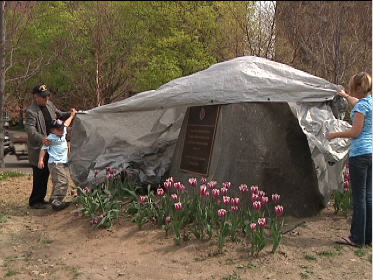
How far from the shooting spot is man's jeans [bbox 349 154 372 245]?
15.1 feet

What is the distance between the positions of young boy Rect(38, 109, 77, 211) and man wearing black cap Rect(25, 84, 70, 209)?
14 centimetres

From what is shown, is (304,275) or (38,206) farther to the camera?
(38,206)

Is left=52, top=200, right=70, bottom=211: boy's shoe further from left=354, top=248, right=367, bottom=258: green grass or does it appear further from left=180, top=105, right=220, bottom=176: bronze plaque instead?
left=354, top=248, right=367, bottom=258: green grass

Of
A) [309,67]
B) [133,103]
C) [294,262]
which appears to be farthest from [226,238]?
[309,67]

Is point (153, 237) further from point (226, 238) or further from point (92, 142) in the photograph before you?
point (92, 142)

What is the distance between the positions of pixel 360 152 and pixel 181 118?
3.46m

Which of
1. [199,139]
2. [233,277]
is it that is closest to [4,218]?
[199,139]

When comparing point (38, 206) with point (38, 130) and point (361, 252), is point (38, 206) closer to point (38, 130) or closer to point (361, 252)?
point (38, 130)

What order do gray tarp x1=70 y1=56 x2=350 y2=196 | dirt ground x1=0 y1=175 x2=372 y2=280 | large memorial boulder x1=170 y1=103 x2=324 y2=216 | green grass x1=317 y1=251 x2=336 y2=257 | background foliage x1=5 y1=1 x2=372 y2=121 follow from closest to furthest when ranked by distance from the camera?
→ dirt ground x1=0 y1=175 x2=372 y2=280, green grass x1=317 y1=251 x2=336 y2=257, gray tarp x1=70 y1=56 x2=350 y2=196, large memorial boulder x1=170 y1=103 x2=324 y2=216, background foliage x1=5 y1=1 x2=372 y2=121

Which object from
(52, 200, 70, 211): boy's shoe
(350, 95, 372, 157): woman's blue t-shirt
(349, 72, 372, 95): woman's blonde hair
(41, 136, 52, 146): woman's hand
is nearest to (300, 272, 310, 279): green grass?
(350, 95, 372, 157): woman's blue t-shirt

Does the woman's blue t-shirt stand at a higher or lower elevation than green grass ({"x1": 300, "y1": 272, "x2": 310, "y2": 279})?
higher

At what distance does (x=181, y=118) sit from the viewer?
294 inches

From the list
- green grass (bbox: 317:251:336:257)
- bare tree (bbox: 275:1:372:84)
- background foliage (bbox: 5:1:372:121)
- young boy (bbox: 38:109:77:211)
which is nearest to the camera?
green grass (bbox: 317:251:336:257)

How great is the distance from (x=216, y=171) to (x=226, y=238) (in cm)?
135
